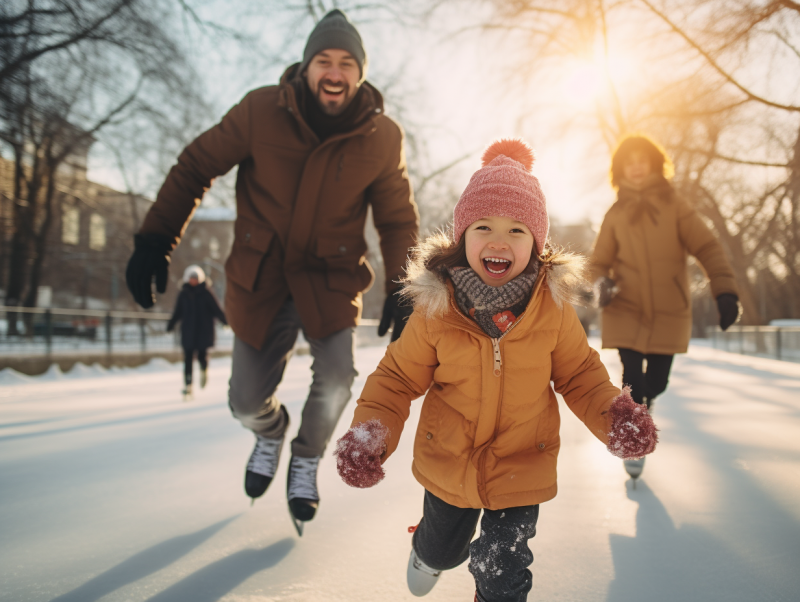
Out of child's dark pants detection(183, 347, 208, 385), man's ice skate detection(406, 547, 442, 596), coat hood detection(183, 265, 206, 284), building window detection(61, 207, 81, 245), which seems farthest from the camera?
building window detection(61, 207, 81, 245)

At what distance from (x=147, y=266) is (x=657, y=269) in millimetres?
2459

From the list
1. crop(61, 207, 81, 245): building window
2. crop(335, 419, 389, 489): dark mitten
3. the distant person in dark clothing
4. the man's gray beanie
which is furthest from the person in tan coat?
crop(61, 207, 81, 245): building window

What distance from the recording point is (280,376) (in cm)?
Answer: 231

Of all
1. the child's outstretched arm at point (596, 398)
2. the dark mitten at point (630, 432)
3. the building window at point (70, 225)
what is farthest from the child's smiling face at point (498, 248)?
the building window at point (70, 225)

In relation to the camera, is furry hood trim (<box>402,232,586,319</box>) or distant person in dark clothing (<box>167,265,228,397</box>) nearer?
furry hood trim (<box>402,232,586,319</box>)

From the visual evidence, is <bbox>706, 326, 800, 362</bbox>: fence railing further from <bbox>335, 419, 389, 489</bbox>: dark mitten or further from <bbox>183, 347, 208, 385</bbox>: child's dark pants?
<bbox>335, 419, 389, 489</bbox>: dark mitten

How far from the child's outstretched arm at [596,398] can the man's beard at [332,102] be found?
1205mm

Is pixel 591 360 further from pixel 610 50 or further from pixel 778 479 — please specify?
pixel 610 50

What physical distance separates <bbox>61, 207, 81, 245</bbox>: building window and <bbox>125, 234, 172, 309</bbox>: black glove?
12.1 metres

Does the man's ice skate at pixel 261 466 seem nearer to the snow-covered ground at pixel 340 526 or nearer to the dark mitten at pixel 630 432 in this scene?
the snow-covered ground at pixel 340 526

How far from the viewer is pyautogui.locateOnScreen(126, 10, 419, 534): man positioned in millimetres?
2143

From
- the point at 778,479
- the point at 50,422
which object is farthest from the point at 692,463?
the point at 50,422

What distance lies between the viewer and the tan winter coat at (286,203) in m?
2.15

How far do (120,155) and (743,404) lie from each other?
1076 centimetres
